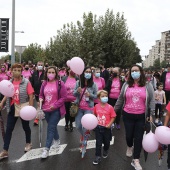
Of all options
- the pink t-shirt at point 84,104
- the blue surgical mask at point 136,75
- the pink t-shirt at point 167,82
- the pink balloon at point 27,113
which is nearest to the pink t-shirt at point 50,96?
the pink balloon at point 27,113

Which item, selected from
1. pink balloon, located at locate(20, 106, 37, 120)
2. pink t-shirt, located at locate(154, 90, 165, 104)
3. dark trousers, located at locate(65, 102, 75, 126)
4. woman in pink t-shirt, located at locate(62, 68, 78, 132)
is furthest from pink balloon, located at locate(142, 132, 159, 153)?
pink t-shirt, located at locate(154, 90, 165, 104)

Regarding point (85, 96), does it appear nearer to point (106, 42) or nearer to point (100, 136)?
point (100, 136)

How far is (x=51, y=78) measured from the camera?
18.5 feet

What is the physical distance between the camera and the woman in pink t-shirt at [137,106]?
198 inches

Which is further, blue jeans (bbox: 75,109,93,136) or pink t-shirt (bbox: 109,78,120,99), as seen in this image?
pink t-shirt (bbox: 109,78,120,99)

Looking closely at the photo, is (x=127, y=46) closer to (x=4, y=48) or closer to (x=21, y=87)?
(x=4, y=48)

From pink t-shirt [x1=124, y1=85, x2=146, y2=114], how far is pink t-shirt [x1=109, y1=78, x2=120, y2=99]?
3.22m

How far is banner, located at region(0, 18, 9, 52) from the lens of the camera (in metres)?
15.6

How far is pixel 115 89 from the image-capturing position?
836cm

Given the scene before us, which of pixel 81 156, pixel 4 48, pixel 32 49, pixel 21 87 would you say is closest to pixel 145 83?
pixel 81 156

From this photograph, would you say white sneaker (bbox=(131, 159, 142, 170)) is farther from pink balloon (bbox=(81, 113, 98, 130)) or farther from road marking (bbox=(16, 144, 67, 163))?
road marking (bbox=(16, 144, 67, 163))

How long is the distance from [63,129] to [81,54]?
71.4ft

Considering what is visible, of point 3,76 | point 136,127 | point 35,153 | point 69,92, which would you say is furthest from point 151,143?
point 3,76

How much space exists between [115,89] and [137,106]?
3.33 meters
